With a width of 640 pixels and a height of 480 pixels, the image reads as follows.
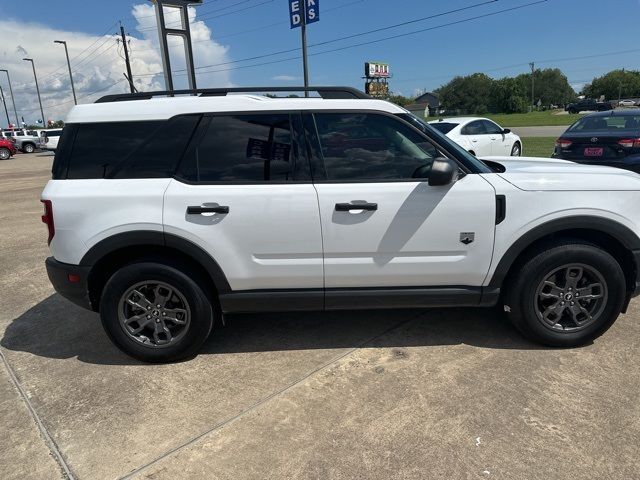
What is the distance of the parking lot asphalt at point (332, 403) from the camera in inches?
94.0

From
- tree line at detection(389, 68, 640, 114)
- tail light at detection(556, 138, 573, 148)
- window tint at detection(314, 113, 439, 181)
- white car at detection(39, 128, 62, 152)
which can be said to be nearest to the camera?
window tint at detection(314, 113, 439, 181)

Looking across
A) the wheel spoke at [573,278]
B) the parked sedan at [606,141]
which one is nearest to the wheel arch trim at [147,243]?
A: the wheel spoke at [573,278]

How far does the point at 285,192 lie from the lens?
124 inches

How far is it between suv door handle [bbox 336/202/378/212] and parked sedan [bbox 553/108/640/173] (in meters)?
6.46

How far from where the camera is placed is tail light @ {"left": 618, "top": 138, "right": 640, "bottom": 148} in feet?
24.6

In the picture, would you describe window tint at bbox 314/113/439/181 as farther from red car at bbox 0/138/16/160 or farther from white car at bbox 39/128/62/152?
white car at bbox 39/128/62/152

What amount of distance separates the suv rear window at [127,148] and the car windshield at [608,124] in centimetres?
774

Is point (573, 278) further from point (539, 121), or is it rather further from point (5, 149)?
point (539, 121)

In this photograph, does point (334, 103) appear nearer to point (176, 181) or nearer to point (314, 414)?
point (176, 181)

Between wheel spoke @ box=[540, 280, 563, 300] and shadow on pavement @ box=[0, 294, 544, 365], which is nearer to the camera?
wheel spoke @ box=[540, 280, 563, 300]

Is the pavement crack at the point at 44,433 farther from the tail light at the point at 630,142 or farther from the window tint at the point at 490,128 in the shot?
the window tint at the point at 490,128

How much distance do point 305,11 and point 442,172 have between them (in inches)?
549

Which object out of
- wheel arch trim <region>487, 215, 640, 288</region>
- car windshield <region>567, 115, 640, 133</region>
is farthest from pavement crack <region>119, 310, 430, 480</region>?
car windshield <region>567, 115, 640, 133</region>

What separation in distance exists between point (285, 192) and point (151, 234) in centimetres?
96
